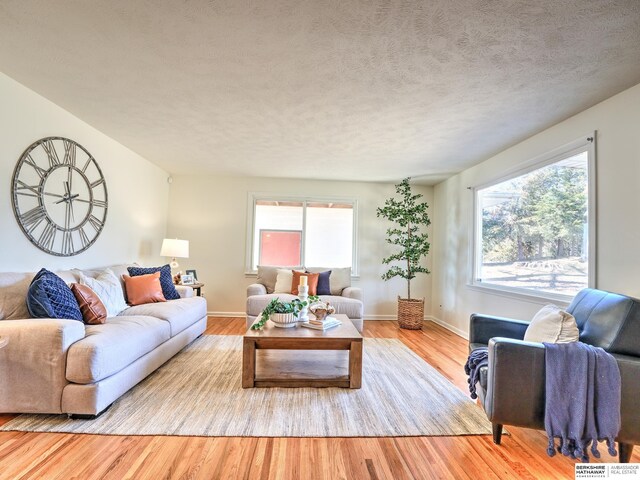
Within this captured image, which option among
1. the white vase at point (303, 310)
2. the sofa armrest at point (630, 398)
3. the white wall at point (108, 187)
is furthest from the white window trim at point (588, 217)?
the white wall at point (108, 187)

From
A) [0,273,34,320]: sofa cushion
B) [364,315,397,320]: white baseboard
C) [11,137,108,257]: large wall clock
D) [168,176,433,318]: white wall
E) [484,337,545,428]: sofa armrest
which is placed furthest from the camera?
[364,315,397,320]: white baseboard

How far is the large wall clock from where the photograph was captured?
269 cm

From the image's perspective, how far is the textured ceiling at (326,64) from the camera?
169 cm

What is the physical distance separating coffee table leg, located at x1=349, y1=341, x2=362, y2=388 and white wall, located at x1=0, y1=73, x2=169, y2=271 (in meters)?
2.85

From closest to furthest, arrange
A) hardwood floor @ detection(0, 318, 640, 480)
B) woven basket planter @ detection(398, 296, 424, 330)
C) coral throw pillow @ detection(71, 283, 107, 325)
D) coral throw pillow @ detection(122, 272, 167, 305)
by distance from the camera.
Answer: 1. hardwood floor @ detection(0, 318, 640, 480)
2. coral throw pillow @ detection(71, 283, 107, 325)
3. coral throw pillow @ detection(122, 272, 167, 305)
4. woven basket planter @ detection(398, 296, 424, 330)

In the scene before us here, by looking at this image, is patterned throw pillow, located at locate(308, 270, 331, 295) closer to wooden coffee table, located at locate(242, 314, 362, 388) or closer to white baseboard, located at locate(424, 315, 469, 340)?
wooden coffee table, located at locate(242, 314, 362, 388)

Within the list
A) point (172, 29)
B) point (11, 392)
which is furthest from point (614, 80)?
point (11, 392)

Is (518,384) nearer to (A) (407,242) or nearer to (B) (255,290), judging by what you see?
(B) (255,290)

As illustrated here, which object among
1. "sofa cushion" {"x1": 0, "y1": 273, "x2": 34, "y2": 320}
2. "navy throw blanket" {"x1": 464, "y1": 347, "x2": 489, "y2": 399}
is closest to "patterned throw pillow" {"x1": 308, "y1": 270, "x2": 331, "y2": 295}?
"navy throw blanket" {"x1": 464, "y1": 347, "x2": 489, "y2": 399}

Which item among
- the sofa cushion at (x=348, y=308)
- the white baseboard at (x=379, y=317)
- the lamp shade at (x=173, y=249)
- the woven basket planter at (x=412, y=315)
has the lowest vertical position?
the white baseboard at (x=379, y=317)

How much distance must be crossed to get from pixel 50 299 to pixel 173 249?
2427 mm

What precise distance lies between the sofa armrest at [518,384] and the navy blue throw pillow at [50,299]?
2.84m

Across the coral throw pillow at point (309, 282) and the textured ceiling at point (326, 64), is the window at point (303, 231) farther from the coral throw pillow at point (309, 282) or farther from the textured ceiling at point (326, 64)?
the textured ceiling at point (326, 64)

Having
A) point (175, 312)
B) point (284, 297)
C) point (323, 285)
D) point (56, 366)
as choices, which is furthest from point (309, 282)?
point (56, 366)
